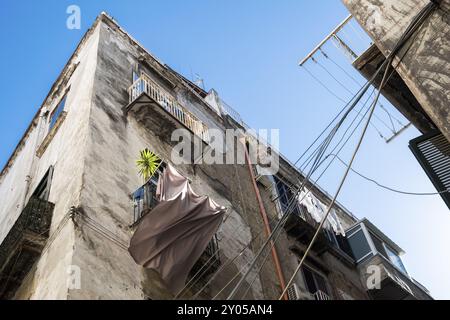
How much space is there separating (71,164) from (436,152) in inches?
283

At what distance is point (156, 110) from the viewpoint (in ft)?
42.1

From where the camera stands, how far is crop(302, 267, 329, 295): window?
14.9m

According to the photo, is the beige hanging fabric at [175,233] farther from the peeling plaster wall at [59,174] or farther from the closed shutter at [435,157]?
the closed shutter at [435,157]

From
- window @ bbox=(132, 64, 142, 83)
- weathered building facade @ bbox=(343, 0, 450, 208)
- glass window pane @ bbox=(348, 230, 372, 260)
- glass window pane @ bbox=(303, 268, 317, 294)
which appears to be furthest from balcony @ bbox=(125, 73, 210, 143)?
glass window pane @ bbox=(348, 230, 372, 260)

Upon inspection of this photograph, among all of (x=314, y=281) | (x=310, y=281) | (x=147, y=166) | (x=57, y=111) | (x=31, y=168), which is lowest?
(x=314, y=281)

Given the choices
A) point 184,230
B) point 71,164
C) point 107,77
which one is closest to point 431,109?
point 184,230

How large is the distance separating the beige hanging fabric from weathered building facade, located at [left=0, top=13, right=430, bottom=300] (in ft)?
1.03

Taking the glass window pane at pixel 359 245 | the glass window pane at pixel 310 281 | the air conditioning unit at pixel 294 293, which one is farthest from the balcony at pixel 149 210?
the glass window pane at pixel 359 245

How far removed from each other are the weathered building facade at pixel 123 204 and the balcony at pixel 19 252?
0.02m

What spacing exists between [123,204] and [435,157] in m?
5.89

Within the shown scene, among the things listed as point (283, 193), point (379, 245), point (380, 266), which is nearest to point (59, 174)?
point (283, 193)

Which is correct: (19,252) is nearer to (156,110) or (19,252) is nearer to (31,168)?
(156,110)

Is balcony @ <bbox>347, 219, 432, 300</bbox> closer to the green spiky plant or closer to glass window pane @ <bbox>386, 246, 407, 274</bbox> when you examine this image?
glass window pane @ <bbox>386, 246, 407, 274</bbox>
